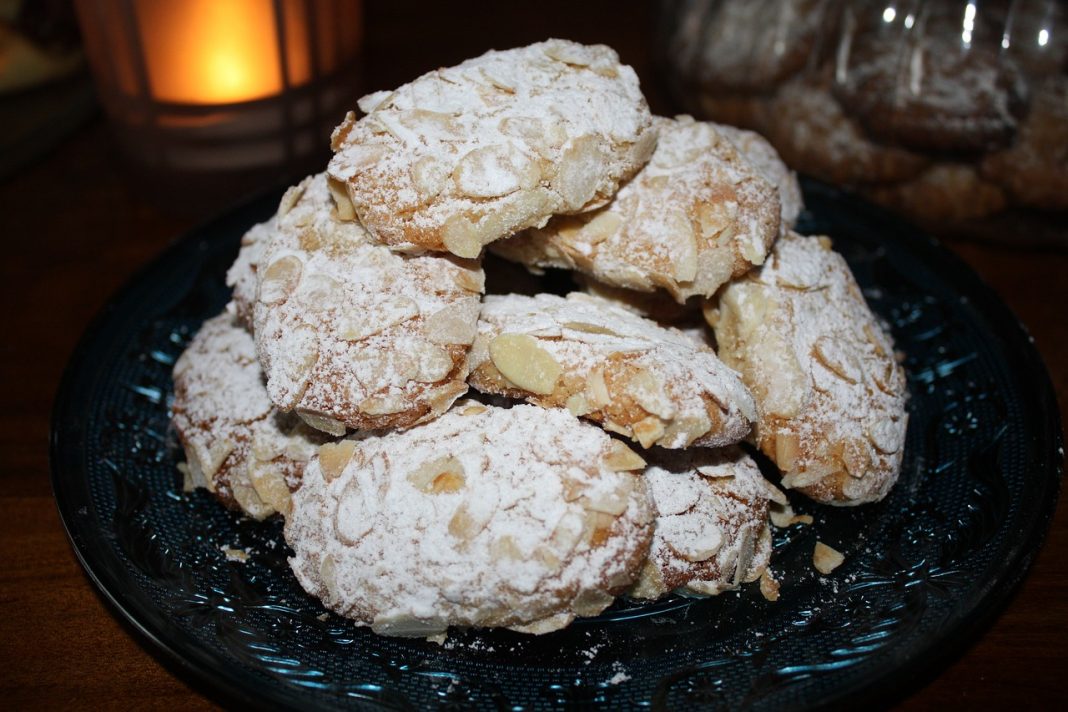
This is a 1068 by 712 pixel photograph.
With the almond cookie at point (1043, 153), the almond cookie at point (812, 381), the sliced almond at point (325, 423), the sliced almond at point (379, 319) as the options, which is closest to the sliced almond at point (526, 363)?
the sliced almond at point (379, 319)

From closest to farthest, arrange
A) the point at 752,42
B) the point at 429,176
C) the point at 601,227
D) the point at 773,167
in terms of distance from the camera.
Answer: the point at 429,176 → the point at 601,227 → the point at 773,167 → the point at 752,42

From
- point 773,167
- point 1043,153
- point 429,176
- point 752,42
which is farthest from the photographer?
point 752,42

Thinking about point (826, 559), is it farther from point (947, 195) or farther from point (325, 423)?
point (947, 195)

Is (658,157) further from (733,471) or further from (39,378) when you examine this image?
(39,378)

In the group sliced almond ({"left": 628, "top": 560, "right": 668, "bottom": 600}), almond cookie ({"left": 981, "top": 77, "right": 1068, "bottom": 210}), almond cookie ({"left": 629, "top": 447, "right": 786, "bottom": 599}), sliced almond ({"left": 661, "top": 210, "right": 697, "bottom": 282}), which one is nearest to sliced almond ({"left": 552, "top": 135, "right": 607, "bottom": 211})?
sliced almond ({"left": 661, "top": 210, "right": 697, "bottom": 282})

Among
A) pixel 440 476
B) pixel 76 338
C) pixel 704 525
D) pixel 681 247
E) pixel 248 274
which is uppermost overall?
pixel 681 247

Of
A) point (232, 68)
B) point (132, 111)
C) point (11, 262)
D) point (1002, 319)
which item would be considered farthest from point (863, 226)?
point (11, 262)

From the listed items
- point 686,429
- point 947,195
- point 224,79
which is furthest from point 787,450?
point 224,79

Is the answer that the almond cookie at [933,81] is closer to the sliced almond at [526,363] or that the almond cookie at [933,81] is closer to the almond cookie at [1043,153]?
the almond cookie at [1043,153]
